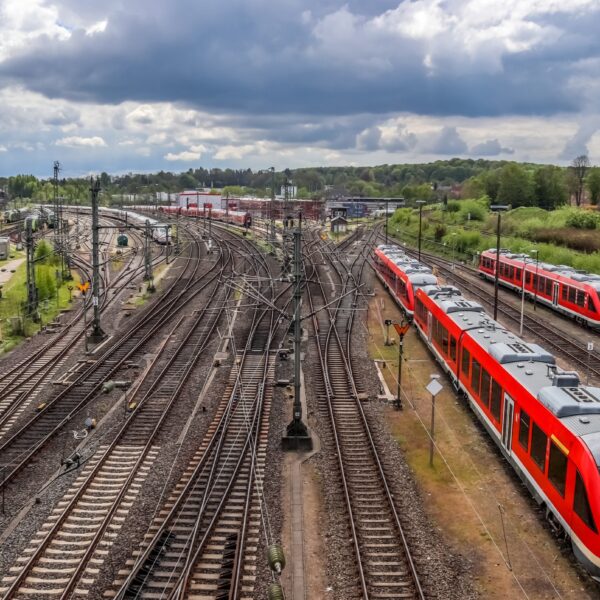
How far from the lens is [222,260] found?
66438mm

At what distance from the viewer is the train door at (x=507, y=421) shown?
1769 cm

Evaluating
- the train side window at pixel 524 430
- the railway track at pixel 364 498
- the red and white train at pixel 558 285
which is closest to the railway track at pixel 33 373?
the railway track at pixel 364 498

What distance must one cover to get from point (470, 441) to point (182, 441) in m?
9.10

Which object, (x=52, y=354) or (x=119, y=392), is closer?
(x=119, y=392)

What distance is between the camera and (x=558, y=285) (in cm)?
4059

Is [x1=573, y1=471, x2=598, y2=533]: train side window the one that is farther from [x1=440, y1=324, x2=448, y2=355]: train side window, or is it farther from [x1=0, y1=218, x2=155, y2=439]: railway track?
[x1=0, y1=218, x2=155, y2=439]: railway track

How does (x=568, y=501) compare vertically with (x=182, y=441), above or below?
above

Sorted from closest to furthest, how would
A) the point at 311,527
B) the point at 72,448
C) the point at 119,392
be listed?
the point at 311,527 → the point at 72,448 → the point at 119,392

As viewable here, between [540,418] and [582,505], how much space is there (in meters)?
2.72

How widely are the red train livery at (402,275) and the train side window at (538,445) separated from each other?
20.8 meters

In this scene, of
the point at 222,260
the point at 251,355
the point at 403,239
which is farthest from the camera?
the point at 403,239

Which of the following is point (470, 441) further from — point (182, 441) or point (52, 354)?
point (52, 354)

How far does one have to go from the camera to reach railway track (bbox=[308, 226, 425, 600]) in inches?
535

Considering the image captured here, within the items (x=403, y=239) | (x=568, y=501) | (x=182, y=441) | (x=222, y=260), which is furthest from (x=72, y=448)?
(x=403, y=239)
